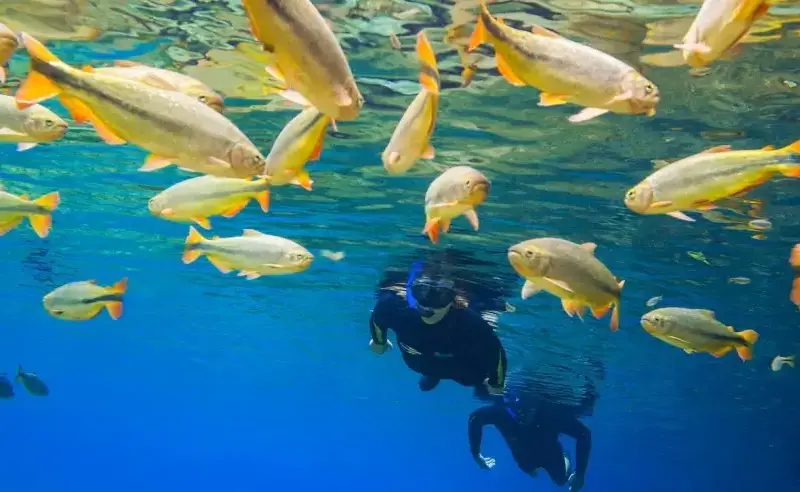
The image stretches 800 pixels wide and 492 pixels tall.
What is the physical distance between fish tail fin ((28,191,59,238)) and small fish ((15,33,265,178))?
9.47 ft

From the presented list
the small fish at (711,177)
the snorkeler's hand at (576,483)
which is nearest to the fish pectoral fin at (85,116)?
the small fish at (711,177)

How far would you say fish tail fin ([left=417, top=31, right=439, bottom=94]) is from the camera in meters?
3.24

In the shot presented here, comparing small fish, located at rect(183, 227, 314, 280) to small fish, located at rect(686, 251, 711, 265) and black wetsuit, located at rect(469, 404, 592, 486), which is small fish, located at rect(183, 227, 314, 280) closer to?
black wetsuit, located at rect(469, 404, 592, 486)

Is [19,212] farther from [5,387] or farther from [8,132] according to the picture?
[5,387]

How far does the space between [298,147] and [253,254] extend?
92.4 inches

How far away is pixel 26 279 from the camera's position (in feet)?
109

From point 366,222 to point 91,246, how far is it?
47.8ft

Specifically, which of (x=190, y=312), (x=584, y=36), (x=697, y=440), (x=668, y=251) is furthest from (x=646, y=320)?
(x=697, y=440)

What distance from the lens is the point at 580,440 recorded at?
1608cm

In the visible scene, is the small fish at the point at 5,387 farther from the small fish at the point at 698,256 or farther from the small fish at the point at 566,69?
the small fish at the point at 698,256

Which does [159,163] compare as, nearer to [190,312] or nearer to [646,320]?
[646,320]

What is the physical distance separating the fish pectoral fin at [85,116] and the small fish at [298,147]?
954 mm

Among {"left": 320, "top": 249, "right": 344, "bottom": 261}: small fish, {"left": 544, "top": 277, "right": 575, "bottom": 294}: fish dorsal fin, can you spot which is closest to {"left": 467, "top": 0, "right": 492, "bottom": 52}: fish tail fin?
{"left": 544, "top": 277, "right": 575, "bottom": 294}: fish dorsal fin

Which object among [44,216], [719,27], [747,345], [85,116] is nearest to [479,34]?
[719,27]
